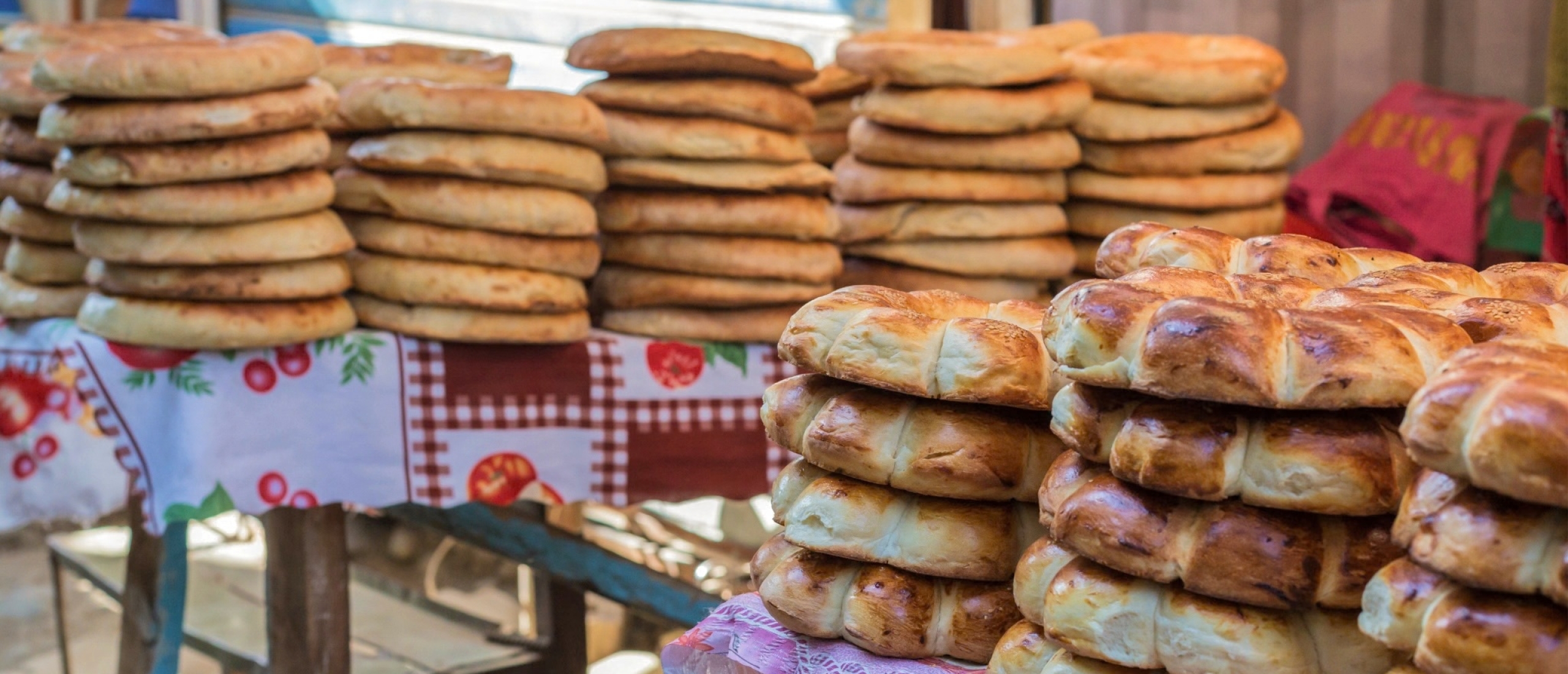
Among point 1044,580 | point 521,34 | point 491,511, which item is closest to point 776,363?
point 491,511

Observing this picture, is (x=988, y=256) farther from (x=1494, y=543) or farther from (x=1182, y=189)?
(x=1494, y=543)

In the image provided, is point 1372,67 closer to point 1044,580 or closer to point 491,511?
point 491,511

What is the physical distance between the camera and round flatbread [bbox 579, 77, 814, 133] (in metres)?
3.41

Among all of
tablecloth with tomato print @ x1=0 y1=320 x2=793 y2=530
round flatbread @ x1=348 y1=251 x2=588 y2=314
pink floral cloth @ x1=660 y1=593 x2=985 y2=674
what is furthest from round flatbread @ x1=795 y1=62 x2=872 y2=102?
pink floral cloth @ x1=660 y1=593 x2=985 y2=674

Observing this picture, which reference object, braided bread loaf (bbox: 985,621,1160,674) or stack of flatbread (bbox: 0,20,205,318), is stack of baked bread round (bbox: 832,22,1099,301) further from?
braided bread loaf (bbox: 985,621,1160,674)

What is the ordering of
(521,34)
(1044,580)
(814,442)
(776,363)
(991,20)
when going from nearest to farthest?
(1044,580)
(814,442)
(776,363)
(991,20)
(521,34)

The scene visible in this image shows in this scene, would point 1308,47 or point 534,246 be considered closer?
point 534,246

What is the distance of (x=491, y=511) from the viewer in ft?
14.0

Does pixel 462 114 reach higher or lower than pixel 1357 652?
higher

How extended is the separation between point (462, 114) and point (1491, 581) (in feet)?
8.53

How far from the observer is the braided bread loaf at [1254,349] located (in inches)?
43.9

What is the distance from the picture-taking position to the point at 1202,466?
3.80 feet

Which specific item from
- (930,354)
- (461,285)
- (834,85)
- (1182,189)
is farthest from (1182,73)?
(930,354)

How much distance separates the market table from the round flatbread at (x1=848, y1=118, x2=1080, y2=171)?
2.08ft
